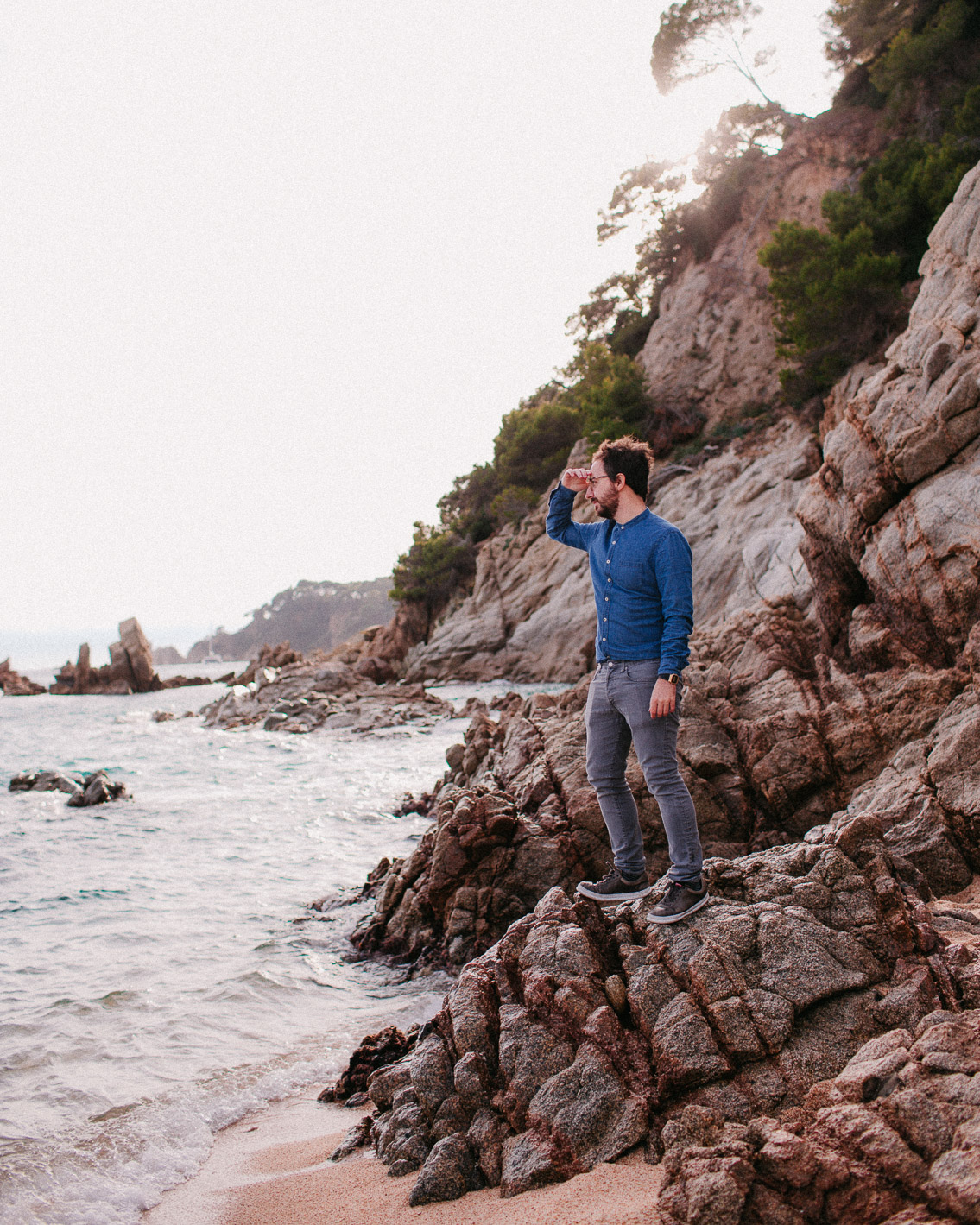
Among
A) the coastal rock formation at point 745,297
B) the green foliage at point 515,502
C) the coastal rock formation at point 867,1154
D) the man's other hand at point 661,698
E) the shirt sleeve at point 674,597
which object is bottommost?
the coastal rock formation at point 867,1154

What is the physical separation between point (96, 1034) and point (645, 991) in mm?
4372

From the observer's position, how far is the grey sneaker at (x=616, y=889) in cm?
394

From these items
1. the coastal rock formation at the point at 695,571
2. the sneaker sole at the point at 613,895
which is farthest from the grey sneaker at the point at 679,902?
the coastal rock formation at the point at 695,571

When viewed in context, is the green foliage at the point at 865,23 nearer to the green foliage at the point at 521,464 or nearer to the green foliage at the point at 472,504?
the green foliage at the point at 521,464

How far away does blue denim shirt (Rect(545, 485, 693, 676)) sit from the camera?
381cm

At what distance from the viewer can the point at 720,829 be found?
6305 millimetres

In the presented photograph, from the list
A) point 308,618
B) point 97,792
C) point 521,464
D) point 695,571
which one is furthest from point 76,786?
point 308,618

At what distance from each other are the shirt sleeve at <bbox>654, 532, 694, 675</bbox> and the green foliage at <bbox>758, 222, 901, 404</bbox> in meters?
20.2

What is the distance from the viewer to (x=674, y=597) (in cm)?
382

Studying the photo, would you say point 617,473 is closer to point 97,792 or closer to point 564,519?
point 564,519

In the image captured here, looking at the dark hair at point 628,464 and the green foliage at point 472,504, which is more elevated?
the green foliage at point 472,504

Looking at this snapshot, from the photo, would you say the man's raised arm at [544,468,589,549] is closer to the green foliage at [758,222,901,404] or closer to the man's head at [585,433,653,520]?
the man's head at [585,433,653,520]

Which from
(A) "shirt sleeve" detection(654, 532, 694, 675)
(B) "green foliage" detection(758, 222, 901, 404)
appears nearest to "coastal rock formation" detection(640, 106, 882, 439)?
(B) "green foliage" detection(758, 222, 901, 404)

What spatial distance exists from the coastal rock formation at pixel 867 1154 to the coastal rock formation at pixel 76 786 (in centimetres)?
1400
